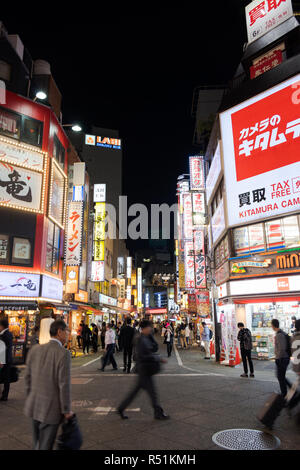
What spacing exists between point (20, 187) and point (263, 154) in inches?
508

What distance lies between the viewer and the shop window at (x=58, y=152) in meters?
21.9

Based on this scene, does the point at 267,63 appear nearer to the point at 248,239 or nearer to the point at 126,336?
the point at 248,239

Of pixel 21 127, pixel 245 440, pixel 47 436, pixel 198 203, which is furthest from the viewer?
pixel 198 203

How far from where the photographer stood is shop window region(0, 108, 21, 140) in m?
18.7

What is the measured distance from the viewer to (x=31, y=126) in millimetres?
20062

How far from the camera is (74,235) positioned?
2236 centimetres

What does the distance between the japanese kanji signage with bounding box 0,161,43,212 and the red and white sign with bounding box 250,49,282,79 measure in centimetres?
1380

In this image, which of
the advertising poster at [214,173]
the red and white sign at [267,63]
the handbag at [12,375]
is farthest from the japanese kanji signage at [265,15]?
the handbag at [12,375]

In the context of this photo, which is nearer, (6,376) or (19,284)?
(6,376)

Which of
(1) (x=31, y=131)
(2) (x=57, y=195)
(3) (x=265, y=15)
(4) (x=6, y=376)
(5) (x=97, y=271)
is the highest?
(3) (x=265, y=15)

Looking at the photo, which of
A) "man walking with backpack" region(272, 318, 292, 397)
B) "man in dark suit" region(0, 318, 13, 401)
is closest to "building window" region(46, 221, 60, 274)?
"man in dark suit" region(0, 318, 13, 401)

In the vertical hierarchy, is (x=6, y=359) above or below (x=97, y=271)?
below

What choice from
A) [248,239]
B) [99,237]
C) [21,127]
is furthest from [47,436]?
[99,237]

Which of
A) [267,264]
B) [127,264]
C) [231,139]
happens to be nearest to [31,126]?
[231,139]
